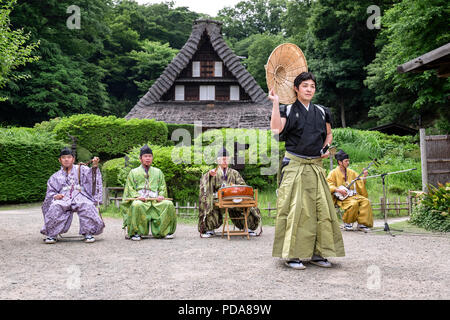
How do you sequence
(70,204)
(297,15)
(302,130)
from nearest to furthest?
(302,130)
(70,204)
(297,15)

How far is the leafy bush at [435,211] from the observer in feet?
24.8

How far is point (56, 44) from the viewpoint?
2772cm

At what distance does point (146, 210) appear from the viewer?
7371 mm

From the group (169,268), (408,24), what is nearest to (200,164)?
(169,268)

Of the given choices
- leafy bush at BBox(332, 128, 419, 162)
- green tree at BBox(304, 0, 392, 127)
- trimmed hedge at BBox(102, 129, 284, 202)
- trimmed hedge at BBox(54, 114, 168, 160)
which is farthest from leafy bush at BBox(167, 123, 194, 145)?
green tree at BBox(304, 0, 392, 127)

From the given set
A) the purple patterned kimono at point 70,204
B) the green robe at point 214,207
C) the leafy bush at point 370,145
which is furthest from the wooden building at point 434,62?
the leafy bush at point 370,145

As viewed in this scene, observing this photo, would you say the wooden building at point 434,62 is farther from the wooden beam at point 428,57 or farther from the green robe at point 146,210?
the green robe at point 146,210

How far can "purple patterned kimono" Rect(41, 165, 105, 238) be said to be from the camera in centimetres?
701

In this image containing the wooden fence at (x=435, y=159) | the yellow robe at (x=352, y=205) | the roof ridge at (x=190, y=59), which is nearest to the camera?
the yellow robe at (x=352, y=205)

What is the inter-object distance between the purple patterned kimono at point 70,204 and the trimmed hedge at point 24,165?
905cm

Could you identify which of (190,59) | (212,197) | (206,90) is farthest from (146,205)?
(206,90)

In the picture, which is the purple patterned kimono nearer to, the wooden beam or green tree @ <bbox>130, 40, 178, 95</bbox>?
the wooden beam

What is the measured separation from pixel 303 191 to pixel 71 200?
421cm

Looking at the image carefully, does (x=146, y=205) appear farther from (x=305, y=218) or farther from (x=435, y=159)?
(x=435, y=159)
